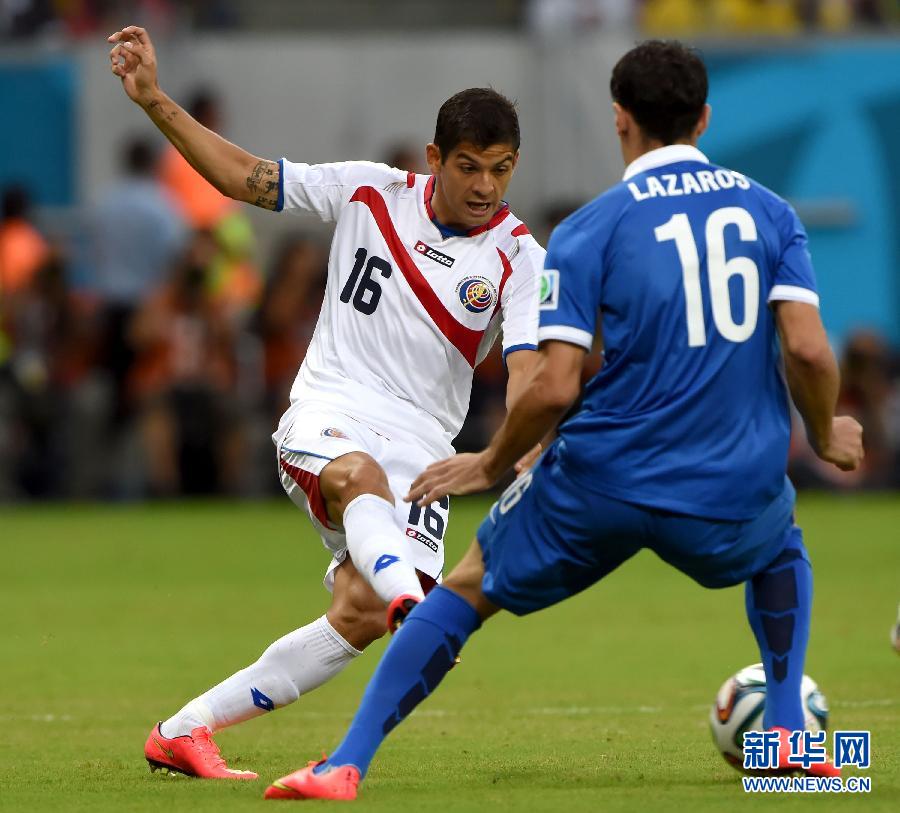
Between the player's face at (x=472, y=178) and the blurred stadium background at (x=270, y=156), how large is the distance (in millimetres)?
10579

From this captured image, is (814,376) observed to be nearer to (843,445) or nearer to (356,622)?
(843,445)

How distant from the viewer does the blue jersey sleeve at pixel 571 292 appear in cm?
569

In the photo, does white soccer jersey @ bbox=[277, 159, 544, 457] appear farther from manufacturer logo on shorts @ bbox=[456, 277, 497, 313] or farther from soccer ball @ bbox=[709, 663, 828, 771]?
soccer ball @ bbox=[709, 663, 828, 771]

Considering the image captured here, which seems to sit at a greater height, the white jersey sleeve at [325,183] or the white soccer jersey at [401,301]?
the white jersey sleeve at [325,183]

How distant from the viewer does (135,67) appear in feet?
23.6

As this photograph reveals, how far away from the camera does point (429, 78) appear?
21.0m

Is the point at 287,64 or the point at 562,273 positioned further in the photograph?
the point at 287,64

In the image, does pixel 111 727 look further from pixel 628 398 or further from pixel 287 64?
pixel 287 64

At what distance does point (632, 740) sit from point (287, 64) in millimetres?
14445

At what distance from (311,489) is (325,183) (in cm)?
121

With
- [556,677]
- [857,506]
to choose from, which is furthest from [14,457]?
[556,677]

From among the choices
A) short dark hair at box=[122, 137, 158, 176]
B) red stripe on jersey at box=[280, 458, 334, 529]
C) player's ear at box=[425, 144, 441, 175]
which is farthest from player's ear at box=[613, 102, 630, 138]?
short dark hair at box=[122, 137, 158, 176]

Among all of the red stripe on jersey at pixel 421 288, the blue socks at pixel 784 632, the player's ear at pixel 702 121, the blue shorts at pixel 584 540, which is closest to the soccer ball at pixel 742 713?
the blue socks at pixel 784 632

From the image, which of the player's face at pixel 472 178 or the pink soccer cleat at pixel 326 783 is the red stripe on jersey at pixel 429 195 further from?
the pink soccer cleat at pixel 326 783
